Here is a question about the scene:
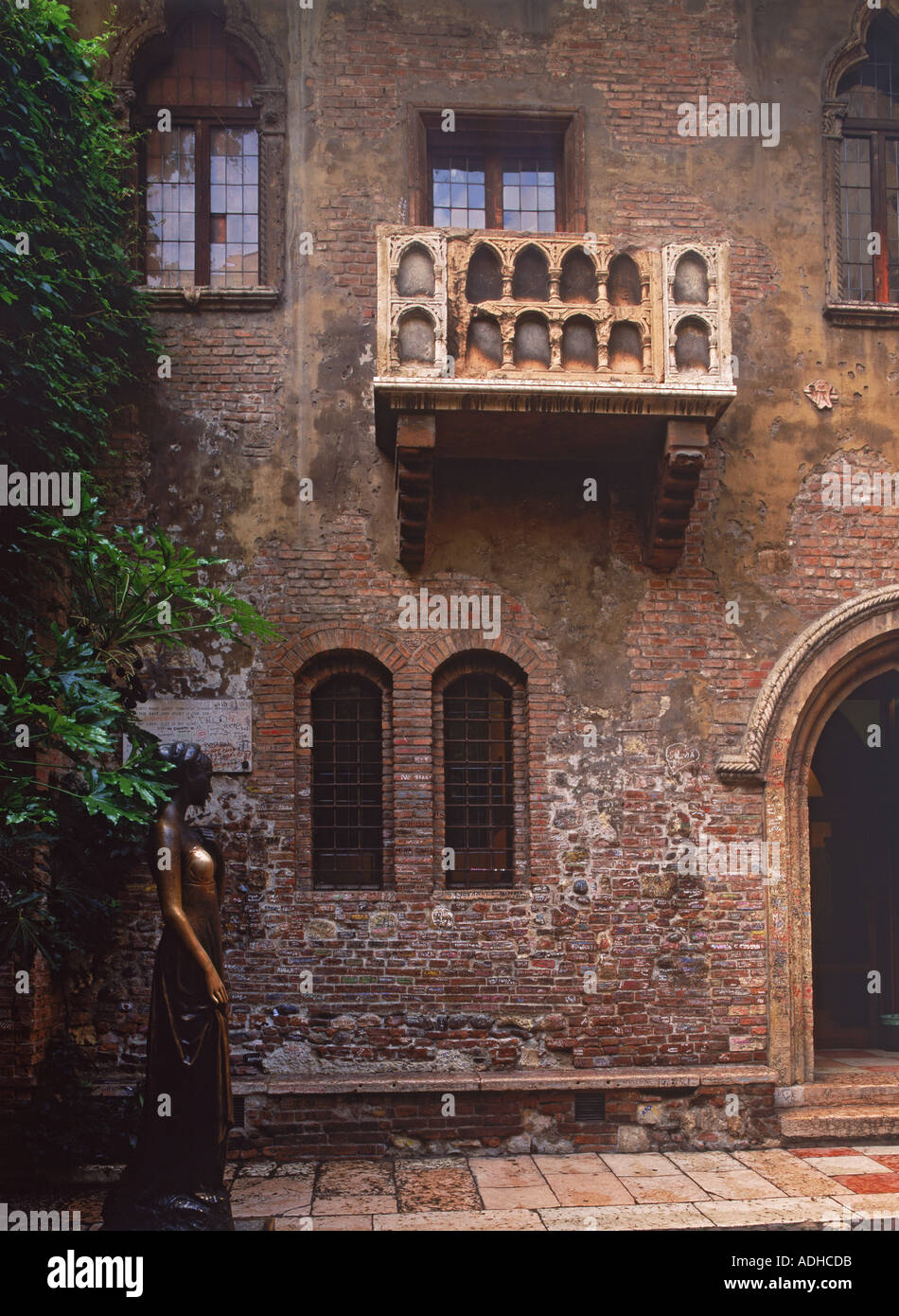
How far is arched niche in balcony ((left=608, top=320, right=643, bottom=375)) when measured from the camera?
866 centimetres

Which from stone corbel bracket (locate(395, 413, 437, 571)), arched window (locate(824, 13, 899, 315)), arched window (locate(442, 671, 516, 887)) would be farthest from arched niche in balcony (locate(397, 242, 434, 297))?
arched window (locate(824, 13, 899, 315))

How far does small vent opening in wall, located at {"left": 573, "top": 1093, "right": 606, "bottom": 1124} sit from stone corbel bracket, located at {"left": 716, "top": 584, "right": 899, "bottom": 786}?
8.55 ft

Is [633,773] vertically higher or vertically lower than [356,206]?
lower

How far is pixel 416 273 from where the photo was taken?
8453 mm

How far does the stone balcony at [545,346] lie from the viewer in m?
8.38

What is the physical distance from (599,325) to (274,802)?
14.2ft

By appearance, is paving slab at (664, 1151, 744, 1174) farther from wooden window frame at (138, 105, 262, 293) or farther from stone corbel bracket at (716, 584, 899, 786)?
wooden window frame at (138, 105, 262, 293)

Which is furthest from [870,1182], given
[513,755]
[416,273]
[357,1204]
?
[416,273]

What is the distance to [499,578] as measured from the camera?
9195 mm

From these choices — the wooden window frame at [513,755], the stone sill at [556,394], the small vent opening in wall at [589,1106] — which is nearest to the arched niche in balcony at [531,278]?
the stone sill at [556,394]

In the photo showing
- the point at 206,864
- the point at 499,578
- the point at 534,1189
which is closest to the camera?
the point at 206,864

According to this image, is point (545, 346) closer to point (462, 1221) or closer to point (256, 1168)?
point (462, 1221)

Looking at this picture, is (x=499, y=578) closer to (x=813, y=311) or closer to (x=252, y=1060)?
(x=813, y=311)
